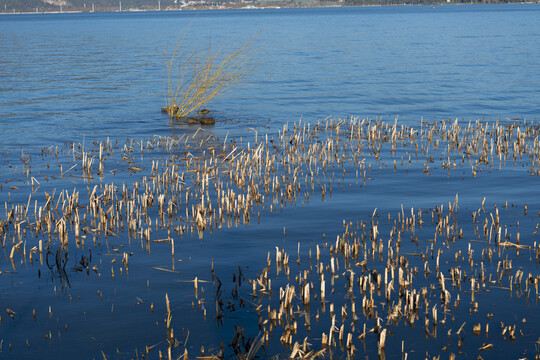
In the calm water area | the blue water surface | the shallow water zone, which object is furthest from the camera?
the blue water surface

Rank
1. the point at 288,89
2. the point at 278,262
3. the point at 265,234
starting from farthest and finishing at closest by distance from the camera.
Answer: the point at 288,89 → the point at 265,234 → the point at 278,262

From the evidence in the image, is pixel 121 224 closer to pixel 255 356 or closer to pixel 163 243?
pixel 163 243

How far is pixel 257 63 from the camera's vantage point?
49.2 meters

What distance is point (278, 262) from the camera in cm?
959

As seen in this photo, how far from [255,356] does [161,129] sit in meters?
17.4

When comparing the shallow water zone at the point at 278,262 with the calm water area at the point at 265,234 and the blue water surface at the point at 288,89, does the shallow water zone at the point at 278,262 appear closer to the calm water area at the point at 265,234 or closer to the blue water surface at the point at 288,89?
the calm water area at the point at 265,234

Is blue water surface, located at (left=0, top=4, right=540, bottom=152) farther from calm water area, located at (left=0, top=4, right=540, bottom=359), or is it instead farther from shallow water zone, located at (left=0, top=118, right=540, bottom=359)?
shallow water zone, located at (left=0, top=118, right=540, bottom=359)

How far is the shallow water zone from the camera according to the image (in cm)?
745

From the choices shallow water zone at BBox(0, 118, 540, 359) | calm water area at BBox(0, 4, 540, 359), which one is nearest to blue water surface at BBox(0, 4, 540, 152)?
calm water area at BBox(0, 4, 540, 359)

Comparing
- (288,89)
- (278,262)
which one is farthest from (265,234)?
(288,89)

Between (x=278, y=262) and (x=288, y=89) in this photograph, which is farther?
(x=288, y=89)

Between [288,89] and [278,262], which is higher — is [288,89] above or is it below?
above

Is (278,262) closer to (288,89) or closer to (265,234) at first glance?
(265,234)

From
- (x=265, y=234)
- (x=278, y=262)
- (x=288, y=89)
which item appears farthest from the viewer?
(x=288, y=89)
